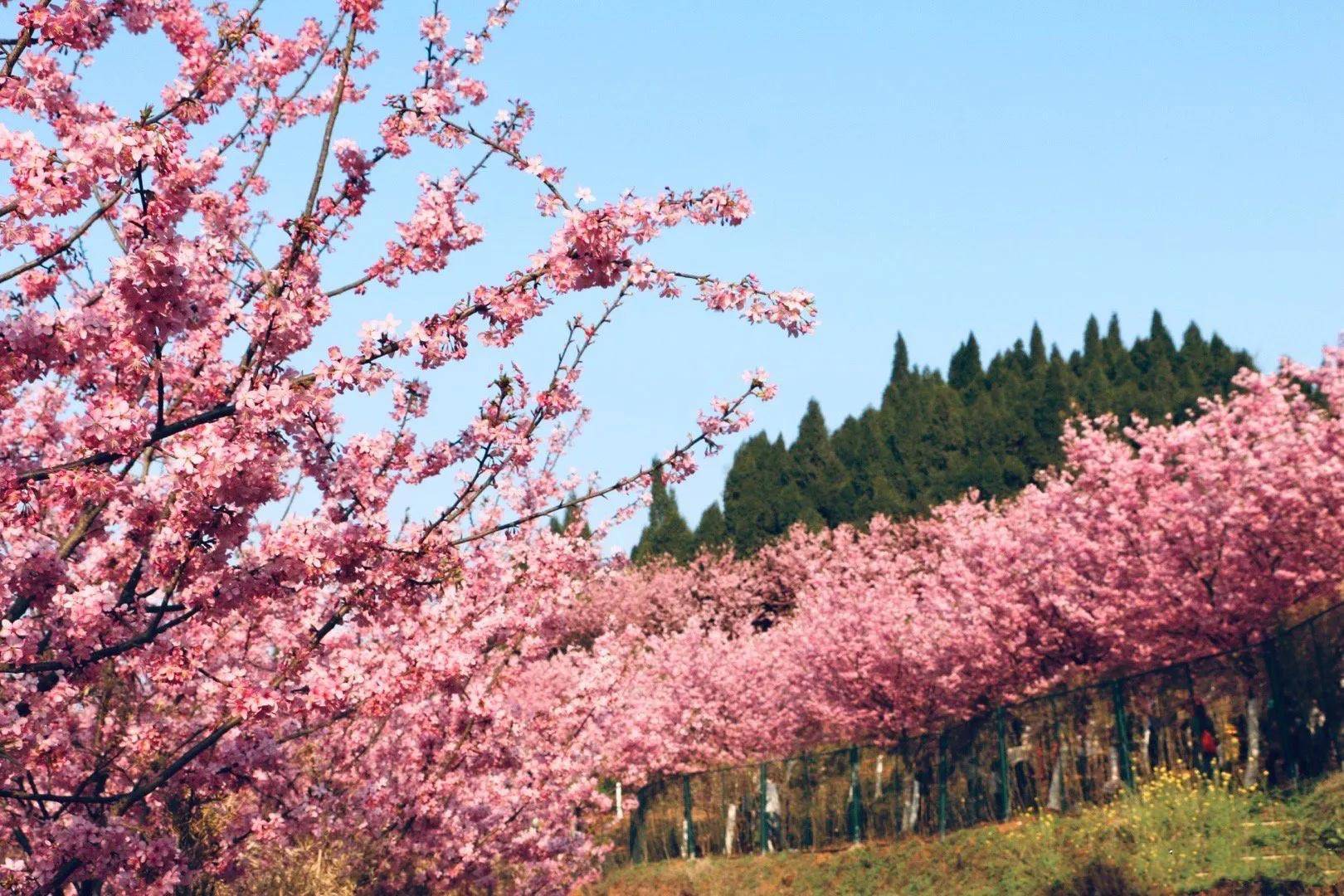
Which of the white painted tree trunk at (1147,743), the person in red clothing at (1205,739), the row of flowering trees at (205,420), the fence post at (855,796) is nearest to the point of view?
the row of flowering trees at (205,420)

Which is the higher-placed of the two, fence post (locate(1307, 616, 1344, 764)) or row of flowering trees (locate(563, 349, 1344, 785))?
row of flowering trees (locate(563, 349, 1344, 785))

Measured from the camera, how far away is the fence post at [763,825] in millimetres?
35094

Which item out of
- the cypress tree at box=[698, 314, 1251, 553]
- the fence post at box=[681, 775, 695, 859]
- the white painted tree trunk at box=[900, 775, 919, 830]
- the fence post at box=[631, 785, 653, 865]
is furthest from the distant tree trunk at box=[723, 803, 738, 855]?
the cypress tree at box=[698, 314, 1251, 553]

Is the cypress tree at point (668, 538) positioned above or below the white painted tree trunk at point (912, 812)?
above

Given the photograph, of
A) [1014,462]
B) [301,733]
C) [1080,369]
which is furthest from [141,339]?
[1080,369]

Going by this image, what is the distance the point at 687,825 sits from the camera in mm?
37688

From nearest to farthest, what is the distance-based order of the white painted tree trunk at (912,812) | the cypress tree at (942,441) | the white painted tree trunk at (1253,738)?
the white painted tree trunk at (1253,738)
the white painted tree trunk at (912,812)
the cypress tree at (942,441)

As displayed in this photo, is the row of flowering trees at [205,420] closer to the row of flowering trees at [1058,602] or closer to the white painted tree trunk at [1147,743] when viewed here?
the row of flowering trees at [1058,602]

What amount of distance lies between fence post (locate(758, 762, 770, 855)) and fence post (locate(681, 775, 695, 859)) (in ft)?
9.57

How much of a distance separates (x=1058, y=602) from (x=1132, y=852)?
877cm

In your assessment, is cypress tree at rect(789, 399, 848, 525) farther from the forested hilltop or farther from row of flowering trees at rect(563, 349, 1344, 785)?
row of flowering trees at rect(563, 349, 1344, 785)

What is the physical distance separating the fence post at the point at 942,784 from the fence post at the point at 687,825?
32.3ft

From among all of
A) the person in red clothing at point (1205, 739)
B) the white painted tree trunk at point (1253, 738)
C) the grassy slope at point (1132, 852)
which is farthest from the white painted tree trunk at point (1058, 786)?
the white painted tree trunk at point (1253, 738)

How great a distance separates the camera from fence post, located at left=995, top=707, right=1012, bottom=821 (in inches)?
1071
